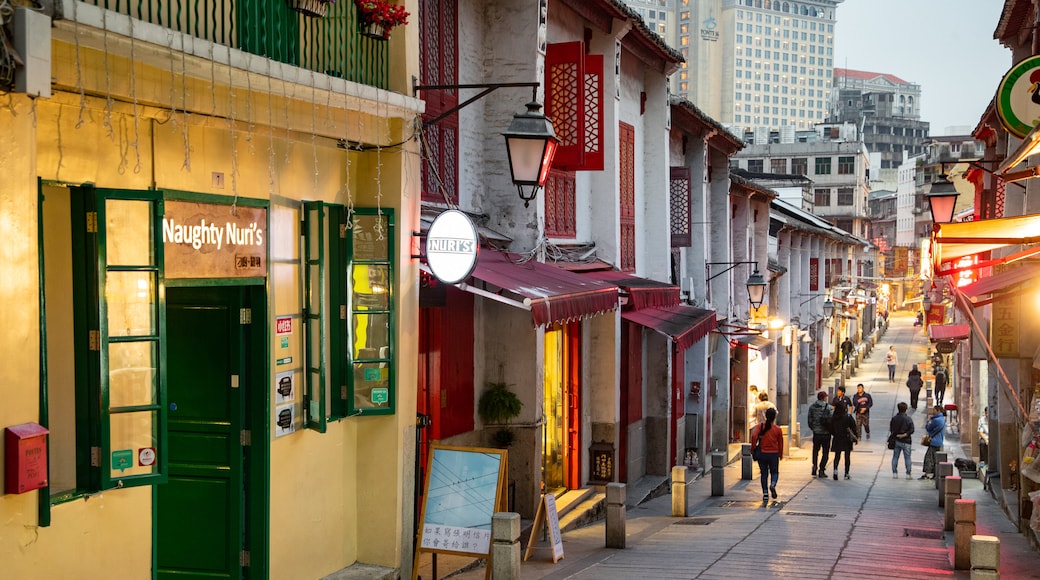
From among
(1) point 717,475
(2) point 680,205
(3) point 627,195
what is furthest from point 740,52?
(1) point 717,475

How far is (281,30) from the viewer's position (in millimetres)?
8945

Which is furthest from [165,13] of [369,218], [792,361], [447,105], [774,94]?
[774,94]

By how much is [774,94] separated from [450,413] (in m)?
190

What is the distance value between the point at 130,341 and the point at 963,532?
951cm

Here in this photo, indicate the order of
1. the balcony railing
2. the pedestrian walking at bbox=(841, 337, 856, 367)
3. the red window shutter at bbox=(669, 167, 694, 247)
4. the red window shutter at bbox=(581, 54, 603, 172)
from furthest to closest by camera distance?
the pedestrian walking at bbox=(841, 337, 856, 367)
the red window shutter at bbox=(669, 167, 694, 247)
the red window shutter at bbox=(581, 54, 603, 172)
the balcony railing

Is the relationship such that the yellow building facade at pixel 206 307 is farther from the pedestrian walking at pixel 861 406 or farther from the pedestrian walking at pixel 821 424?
the pedestrian walking at pixel 861 406

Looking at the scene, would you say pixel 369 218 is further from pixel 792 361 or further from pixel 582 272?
pixel 792 361

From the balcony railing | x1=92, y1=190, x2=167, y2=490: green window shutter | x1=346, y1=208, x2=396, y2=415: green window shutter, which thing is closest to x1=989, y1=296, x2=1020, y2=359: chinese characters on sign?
x1=346, y1=208, x2=396, y2=415: green window shutter

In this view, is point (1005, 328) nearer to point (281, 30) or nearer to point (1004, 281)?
point (1004, 281)

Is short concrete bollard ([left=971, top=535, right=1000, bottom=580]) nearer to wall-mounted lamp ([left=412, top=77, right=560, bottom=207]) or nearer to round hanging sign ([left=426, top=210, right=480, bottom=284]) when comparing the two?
round hanging sign ([left=426, top=210, right=480, bottom=284])

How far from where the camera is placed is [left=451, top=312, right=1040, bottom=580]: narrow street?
11.9 m

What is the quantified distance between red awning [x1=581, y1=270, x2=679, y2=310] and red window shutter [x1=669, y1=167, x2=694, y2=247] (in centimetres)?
547

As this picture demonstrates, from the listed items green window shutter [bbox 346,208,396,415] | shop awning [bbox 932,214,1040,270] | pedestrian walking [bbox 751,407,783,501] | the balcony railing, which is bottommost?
pedestrian walking [bbox 751,407,783,501]

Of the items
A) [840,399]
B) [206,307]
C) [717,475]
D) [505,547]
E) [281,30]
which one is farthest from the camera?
[840,399]
